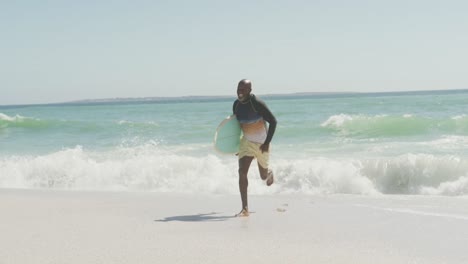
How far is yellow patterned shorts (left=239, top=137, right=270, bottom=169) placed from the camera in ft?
20.1

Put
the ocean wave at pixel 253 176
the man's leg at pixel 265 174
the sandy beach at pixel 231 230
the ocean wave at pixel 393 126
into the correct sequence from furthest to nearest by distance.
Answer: the ocean wave at pixel 393 126, the ocean wave at pixel 253 176, the man's leg at pixel 265 174, the sandy beach at pixel 231 230

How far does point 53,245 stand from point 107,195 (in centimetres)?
361

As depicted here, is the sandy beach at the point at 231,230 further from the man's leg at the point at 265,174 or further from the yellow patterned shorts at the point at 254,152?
the yellow patterned shorts at the point at 254,152

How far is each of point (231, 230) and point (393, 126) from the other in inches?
647

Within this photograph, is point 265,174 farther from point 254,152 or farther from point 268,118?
point 268,118

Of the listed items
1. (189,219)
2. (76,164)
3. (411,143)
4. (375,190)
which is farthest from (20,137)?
(189,219)

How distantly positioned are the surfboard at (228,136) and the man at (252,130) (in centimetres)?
20

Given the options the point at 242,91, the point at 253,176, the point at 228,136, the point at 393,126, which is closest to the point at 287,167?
the point at 253,176

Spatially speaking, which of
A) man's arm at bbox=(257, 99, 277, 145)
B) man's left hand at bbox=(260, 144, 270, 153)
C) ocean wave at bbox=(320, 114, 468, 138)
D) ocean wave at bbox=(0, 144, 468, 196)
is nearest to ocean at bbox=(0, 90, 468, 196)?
ocean wave at bbox=(0, 144, 468, 196)

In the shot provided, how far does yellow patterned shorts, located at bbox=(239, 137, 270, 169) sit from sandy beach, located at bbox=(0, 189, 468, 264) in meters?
0.60

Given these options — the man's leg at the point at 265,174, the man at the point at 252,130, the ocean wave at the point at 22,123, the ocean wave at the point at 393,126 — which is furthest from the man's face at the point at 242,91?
the ocean wave at the point at 22,123

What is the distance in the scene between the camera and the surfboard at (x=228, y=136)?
21.0 ft

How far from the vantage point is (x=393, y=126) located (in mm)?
20609

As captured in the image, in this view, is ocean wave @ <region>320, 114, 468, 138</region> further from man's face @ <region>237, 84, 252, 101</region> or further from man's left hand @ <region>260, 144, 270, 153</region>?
man's face @ <region>237, 84, 252, 101</region>
